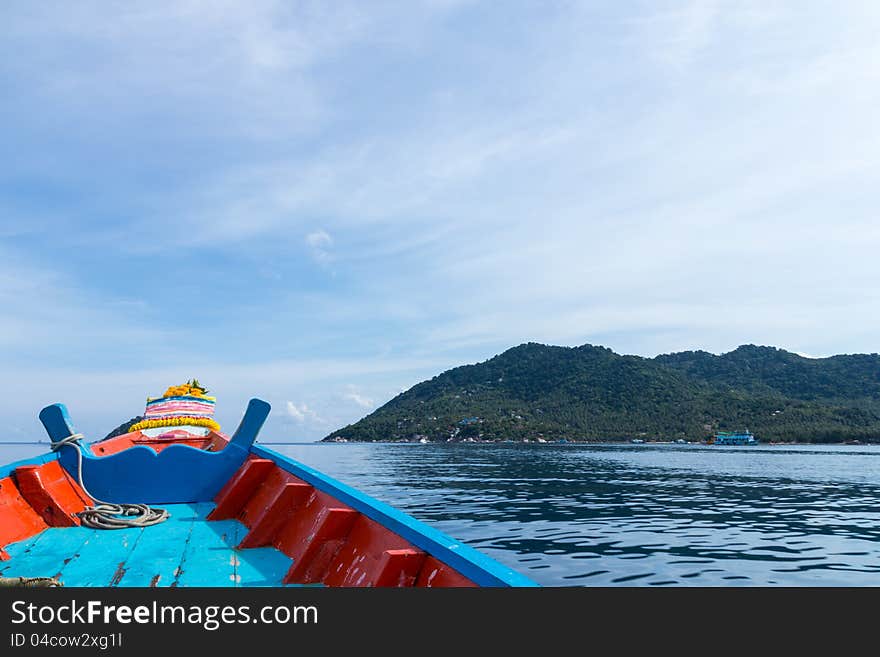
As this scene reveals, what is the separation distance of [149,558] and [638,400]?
141m

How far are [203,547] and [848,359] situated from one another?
180 m

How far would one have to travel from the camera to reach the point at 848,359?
145250 millimetres

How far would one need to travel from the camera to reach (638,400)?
5300 inches

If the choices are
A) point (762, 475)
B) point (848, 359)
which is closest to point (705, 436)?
point (848, 359)

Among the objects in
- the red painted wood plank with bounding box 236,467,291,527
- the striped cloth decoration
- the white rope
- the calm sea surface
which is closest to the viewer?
the white rope

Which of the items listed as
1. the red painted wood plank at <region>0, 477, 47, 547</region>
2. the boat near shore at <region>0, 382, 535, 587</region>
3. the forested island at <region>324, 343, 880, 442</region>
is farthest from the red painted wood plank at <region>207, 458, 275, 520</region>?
the forested island at <region>324, 343, 880, 442</region>

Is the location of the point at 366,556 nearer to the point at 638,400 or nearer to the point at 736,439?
the point at 736,439

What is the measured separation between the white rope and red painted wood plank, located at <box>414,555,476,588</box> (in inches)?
143

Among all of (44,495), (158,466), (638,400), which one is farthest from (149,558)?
(638,400)

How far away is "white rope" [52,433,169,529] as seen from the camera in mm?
5340

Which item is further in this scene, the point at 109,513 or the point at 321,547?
the point at 109,513

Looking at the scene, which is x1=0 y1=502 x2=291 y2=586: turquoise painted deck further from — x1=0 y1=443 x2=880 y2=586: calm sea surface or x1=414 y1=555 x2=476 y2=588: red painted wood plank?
x1=0 y1=443 x2=880 y2=586: calm sea surface

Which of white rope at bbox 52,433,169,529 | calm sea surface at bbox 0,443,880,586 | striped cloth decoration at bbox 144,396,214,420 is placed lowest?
calm sea surface at bbox 0,443,880,586
